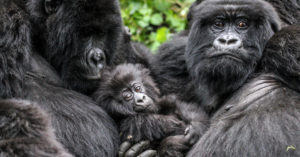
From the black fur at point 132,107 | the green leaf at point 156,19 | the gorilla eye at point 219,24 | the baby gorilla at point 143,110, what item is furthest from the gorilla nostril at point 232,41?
the green leaf at point 156,19

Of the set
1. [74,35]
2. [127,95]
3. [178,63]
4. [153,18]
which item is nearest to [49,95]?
[74,35]

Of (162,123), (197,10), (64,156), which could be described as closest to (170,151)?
(162,123)

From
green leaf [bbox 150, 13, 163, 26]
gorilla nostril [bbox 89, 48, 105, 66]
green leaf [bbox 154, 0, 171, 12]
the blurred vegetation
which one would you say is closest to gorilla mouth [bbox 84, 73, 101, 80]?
gorilla nostril [bbox 89, 48, 105, 66]

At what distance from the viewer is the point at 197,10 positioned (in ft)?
13.5

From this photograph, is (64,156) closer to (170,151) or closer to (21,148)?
(21,148)

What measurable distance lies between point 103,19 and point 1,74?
3.64ft

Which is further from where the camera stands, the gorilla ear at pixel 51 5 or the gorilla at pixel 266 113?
the gorilla ear at pixel 51 5

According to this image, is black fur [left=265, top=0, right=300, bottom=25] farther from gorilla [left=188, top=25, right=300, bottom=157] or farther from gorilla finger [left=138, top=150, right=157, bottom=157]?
gorilla finger [left=138, top=150, right=157, bottom=157]

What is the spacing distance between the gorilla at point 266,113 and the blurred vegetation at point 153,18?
2734 millimetres

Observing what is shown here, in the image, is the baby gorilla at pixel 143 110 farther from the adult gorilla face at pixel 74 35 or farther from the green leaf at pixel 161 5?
the green leaf at pixel 161 5

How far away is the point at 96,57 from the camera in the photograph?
4.18 metres

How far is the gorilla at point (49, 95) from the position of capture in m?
3.59

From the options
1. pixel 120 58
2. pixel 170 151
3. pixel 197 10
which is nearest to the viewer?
pixel 170 151

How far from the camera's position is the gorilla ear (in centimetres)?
412
